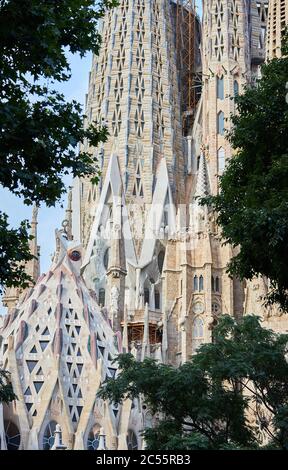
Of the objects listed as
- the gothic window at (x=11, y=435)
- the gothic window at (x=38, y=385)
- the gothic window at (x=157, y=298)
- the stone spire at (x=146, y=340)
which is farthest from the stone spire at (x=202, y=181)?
the gothic window at (x=11, y=435)

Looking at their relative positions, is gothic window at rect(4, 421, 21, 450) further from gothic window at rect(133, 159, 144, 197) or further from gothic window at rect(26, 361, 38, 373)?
gothic window at rect(133, 159, 144, 197)

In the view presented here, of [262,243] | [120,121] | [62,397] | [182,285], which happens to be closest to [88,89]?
[120,121]

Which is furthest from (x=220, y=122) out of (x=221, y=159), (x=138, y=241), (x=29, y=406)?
(x=29, y=406)

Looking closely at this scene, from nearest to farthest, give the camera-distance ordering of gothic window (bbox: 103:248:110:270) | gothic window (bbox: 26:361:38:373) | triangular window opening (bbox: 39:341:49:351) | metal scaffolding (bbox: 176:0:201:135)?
gothic window (bbox: 26:361:38:373) → triangular window opening (bbox: 39:341:49:351) → gothic window (bbox: 103:248:110:270) → metal scaffolding (bbox: 176:0:201:135)

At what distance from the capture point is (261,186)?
1694 cm

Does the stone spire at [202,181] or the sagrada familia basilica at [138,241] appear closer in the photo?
the sagrada familia basilica at [138,241]

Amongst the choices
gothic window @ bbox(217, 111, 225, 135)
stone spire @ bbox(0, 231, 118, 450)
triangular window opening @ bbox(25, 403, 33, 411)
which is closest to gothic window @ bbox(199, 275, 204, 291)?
stone spire @ bbox(0, 231, 118, 450)

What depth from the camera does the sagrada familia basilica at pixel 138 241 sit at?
132 feet

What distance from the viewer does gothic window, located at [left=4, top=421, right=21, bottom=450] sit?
3921 centimetres

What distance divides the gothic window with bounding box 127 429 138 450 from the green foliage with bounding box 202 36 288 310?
2304 centimetres

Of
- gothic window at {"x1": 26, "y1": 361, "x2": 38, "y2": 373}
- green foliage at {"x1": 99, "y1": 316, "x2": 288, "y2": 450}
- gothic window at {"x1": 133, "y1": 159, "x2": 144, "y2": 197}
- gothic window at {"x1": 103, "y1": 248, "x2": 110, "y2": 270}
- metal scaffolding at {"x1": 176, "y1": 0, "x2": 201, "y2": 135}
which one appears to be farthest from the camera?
metal scaffolding at {"x1": 176, "y1": 0, "x2": 201, "y2": 135}

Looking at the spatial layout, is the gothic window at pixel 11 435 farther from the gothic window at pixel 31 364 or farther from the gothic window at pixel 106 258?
the gothic window at pixel 106 258

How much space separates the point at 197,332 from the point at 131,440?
11.0m

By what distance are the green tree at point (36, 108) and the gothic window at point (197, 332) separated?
3533 centimetres
